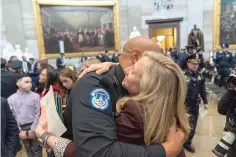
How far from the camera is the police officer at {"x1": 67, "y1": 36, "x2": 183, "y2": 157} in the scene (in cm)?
85

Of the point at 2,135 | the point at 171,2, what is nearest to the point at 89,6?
the point at 171,2

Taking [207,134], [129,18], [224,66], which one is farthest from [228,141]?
[129,18]

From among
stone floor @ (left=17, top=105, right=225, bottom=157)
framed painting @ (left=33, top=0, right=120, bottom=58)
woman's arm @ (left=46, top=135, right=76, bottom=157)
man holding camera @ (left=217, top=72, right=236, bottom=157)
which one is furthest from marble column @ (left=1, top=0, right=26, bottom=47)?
woman's arm @ (left=46, top=135, right=76, bottom=157)

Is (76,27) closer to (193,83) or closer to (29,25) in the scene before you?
(29,25)

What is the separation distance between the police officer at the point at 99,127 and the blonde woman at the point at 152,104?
0.11 feet

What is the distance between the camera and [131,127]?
89 centimetres

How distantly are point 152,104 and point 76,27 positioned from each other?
13.7 metres

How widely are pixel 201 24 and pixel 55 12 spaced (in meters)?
8.32

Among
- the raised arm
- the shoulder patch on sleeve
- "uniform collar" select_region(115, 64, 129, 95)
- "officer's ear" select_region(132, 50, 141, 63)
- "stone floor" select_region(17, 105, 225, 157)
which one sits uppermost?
"officer's ear" select_region(132, 50, 141, 63)

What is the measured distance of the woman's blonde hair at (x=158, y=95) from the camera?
908 mm

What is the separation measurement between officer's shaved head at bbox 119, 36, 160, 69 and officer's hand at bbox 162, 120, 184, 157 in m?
0.40

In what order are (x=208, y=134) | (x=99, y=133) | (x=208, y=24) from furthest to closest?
(x=208, y=24) → (x=208, y=134) → (x=99, y=133)

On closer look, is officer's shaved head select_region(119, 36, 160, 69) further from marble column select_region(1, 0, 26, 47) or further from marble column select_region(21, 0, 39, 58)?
marble column select_region(1, 0, 26, 47)

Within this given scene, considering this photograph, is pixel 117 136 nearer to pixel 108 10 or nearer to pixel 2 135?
pixel 2 135
